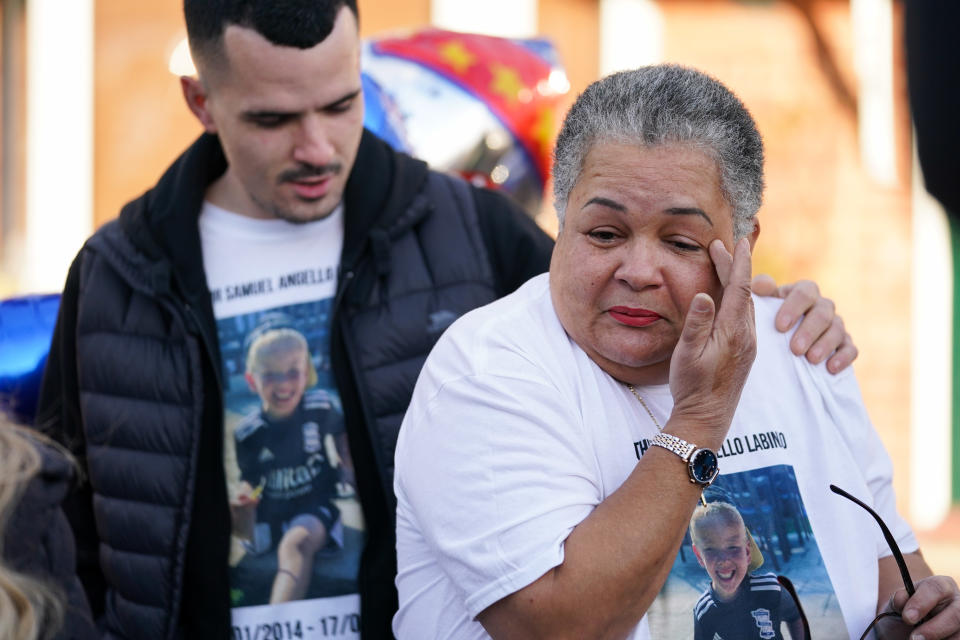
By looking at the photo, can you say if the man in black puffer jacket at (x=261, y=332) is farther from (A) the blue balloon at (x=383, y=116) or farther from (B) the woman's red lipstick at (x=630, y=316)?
(A) the blue balloon at (x=383, y=116)

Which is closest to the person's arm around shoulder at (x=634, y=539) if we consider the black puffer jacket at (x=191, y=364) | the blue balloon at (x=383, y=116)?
the black puffer jacket at (x=191, y=364)

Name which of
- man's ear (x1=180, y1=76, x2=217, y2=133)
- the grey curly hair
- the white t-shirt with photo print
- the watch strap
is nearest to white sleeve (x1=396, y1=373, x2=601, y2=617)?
the white t-shirt with photo print

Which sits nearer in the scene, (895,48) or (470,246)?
(470,246)

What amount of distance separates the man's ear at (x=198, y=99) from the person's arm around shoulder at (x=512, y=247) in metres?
0.69

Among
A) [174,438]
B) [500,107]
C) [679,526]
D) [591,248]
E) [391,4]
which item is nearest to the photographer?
[679,526]

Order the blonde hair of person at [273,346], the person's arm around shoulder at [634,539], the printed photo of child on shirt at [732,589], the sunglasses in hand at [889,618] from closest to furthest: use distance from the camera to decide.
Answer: the person's arm around shoulder at [634,539] < the printed photo of child on shirt at [732,589] < the sunglasses in hand at [889,618] < the blonde hair of person at [273,346]

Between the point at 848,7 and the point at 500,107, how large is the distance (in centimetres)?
537

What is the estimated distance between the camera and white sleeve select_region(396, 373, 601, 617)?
1.80m

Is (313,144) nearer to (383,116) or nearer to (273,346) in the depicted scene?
(273,346)

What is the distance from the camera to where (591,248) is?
2.05 meters

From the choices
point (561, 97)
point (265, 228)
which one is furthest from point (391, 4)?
point (265, 228)

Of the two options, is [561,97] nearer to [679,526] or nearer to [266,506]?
[266,506]

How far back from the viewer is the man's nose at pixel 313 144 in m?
2.76

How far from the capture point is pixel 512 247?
2.83 meters
